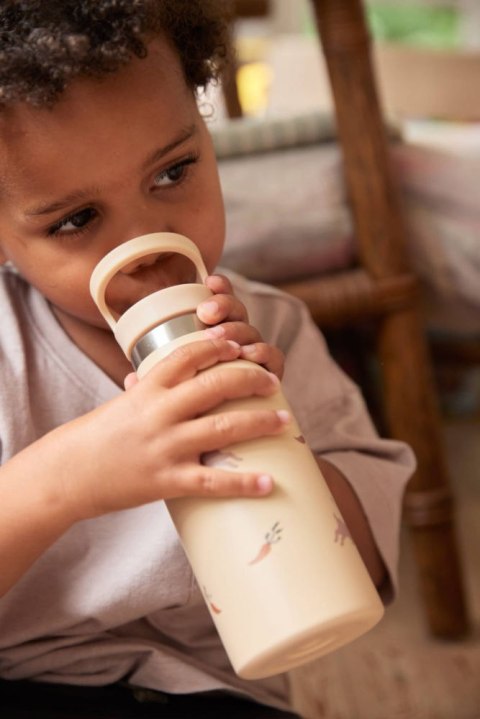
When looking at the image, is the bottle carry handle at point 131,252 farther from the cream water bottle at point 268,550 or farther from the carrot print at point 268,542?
the carrot print at point 268,542

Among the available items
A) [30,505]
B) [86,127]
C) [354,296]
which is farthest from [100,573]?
[354,296]

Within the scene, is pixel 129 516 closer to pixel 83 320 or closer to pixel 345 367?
pixel 83 320

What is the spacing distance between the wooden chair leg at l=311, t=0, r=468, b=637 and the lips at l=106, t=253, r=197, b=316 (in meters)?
0.48

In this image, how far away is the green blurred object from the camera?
7.88ft

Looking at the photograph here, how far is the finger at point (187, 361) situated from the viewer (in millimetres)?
563

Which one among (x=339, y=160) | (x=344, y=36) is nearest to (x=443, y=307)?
(x=339, y=160)

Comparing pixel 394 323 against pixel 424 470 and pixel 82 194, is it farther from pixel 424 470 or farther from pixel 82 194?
pixel 82 194

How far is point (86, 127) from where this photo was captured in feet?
2.09

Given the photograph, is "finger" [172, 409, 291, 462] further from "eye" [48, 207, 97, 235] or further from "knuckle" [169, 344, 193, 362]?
"eye" [48, 207, 97, 235]

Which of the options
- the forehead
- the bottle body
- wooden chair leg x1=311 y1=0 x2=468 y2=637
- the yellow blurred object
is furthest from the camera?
the yellow blurred object

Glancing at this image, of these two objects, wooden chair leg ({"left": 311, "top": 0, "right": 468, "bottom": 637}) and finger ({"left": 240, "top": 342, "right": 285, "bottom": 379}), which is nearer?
finger ({"left": 240, "top": 342, "right": 285, "bottom": 379})

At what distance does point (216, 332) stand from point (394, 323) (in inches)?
24.3

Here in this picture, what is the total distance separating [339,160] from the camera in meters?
1.17

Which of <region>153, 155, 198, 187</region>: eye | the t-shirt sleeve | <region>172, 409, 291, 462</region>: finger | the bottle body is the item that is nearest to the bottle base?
the bottle body
